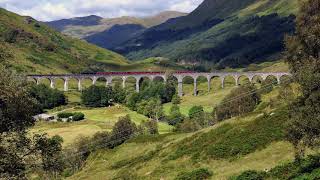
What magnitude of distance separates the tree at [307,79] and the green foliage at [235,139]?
14636 millimetres

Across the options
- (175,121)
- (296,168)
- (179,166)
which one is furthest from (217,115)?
(296,168)

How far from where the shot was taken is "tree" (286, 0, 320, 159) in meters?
31.4

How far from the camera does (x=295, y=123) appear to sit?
106 feet

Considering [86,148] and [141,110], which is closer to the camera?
[86,148]

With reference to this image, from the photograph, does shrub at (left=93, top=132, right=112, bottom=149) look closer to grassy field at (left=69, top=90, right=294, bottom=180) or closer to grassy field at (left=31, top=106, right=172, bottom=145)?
grassy field at (left=69, top=90, right=294, bottom=180)

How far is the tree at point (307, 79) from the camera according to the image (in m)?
31.4

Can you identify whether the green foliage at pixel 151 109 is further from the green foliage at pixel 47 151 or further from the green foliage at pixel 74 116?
the green foliage at pixel 47 151

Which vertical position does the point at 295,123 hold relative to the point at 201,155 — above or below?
above

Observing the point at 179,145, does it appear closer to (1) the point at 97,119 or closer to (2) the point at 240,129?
(2) the point at 240,129

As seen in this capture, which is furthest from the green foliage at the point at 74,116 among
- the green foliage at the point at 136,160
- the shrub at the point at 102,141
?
the green foliage at the point at 136,160

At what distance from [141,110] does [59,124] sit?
1500 inches

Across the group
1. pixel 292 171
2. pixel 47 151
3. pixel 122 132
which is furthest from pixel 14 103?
pixel 122 132

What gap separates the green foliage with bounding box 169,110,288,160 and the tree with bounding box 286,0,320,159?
14.6m

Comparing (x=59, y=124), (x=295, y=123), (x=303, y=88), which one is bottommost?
(x=59, y=124)
